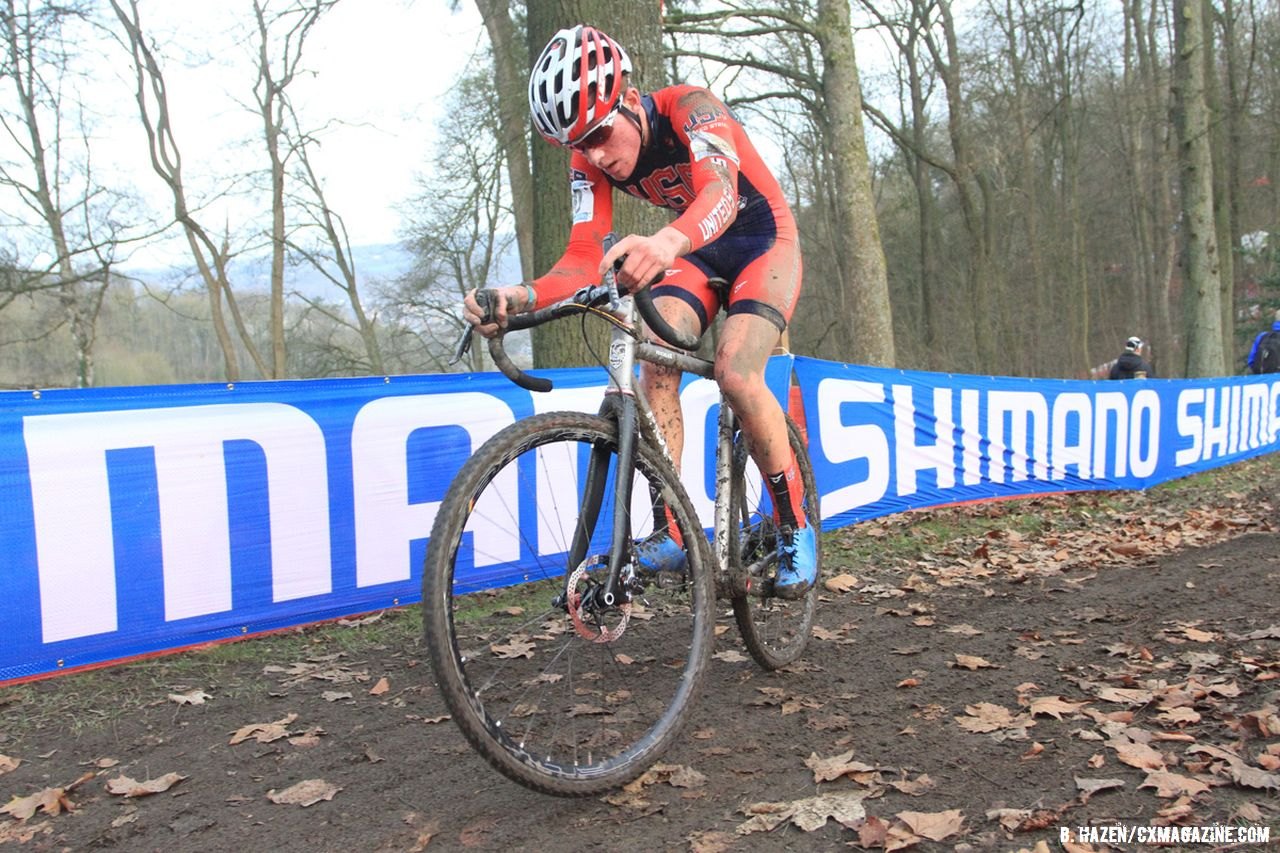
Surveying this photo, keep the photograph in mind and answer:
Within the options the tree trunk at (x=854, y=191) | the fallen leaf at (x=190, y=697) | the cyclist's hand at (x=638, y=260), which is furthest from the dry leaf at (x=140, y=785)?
the tree trunk at (x=854, y=191)

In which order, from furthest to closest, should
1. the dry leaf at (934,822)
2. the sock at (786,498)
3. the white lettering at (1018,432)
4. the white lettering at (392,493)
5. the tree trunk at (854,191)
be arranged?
the tree trunk at (854,191)
the white lettering at (1018,432)
the white lettering at (392,493)
the sock at (786,498)
the dry leaf at (934,822)

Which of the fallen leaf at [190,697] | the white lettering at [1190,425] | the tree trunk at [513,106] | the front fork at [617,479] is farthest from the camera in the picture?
the tree trunk at [513,106]

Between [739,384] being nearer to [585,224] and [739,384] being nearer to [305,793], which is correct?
[585,224]

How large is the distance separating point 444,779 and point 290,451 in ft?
7.98

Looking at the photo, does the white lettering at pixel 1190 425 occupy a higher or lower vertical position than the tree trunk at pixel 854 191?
lower

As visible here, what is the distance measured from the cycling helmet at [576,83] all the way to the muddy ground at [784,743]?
206 centimetres

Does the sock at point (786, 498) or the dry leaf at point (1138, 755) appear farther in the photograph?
the sock at point (786, 498)

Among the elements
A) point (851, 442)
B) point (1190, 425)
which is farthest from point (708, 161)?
point (1190, 425)

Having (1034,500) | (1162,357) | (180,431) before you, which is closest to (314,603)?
(180,431)

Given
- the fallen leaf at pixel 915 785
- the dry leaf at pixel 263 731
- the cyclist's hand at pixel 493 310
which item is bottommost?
the dry leaf at pixel 263 731

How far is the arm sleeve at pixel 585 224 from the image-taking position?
326 cm

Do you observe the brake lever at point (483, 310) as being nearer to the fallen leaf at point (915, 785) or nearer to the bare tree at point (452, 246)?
the fallen leaf at point (915, 785)

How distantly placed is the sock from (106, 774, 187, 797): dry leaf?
2.22 m

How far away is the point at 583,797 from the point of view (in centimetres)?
238
